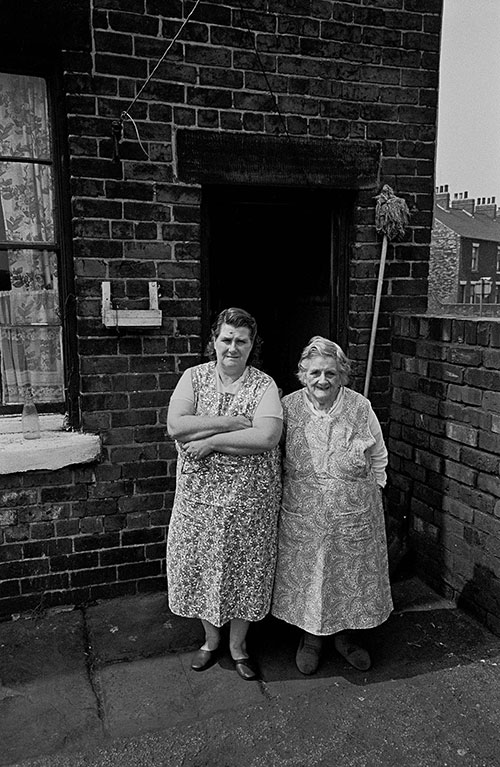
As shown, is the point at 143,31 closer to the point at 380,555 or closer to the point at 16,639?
the point at 380,555

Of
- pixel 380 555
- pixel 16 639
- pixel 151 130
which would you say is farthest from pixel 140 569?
pixel 151 130

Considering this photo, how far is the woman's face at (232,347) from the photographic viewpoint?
127 inches

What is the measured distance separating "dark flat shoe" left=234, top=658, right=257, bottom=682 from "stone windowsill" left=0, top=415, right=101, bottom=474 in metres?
1.46

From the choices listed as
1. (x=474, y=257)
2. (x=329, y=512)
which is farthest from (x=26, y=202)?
(x=474, y=257)

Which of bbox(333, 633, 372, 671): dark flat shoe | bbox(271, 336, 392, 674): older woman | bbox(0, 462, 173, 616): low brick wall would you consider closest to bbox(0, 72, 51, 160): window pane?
bbox(0, 462, 173, 616): low brick wall

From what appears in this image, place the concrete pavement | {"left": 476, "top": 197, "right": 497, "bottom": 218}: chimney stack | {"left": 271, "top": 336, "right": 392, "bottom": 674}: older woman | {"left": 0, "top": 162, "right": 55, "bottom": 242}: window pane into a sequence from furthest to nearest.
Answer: {"left": 476, "top": 197, "right": 497, "bottom": 218}: chimney stack, {"left": 0, "top": 162, "right": 55, "bottom": 242}: window pane, {"left": 271, "top": 336, "right": 392, "bottom": 674}: older woman, the concrete pavement

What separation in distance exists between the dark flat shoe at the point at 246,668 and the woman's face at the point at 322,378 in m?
1.41

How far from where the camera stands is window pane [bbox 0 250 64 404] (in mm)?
3930

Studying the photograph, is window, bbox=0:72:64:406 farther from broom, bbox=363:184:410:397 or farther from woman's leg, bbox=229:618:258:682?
broom, bbox=363:184:410:397

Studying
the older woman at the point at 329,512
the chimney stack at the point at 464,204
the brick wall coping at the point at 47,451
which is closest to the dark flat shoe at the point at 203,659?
the older woman at the point at 329,512

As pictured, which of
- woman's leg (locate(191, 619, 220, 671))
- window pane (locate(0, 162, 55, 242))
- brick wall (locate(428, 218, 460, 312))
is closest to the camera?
woman's leg (locate(191, 619, 220, 671))

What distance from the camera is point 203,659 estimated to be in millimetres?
3391

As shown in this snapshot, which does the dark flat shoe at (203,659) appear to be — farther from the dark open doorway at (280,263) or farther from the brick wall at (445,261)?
the brick wall at (445,261)

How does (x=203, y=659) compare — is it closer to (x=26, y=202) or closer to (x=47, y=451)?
(x=47, y=451)
